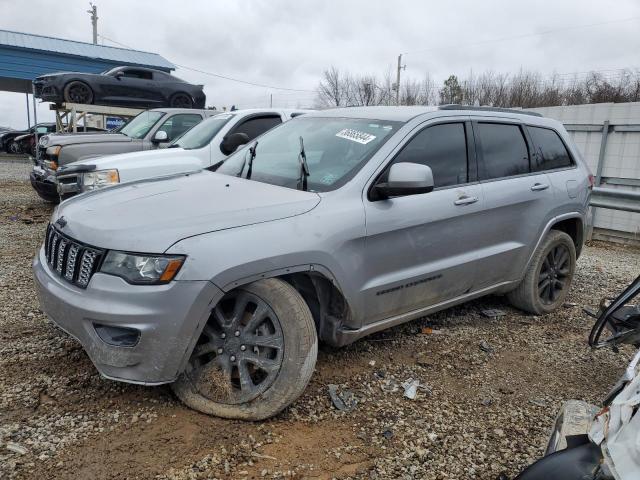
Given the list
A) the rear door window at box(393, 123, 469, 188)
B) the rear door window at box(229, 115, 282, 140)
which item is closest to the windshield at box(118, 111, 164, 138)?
the rear door window at box(229, 115, 282, 140)

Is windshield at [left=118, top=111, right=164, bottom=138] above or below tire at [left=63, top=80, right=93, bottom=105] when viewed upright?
below

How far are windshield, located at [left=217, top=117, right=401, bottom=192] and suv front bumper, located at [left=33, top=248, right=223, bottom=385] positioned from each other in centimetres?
114

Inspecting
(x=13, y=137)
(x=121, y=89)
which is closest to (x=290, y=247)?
(x=121, y=89)

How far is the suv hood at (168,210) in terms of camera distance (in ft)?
8.79

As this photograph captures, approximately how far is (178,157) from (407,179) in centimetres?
442

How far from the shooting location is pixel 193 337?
267 centimetres

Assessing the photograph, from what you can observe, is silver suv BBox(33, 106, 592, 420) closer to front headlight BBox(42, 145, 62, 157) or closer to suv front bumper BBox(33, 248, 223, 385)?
suv front bumper BBox(33, 248, 223, 385)

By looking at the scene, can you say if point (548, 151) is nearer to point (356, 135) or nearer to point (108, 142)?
point (356, 135)

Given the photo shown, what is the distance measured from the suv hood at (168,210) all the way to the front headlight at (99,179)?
2.95m

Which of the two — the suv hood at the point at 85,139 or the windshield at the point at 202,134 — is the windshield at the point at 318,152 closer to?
the windshield at the point at 202,134

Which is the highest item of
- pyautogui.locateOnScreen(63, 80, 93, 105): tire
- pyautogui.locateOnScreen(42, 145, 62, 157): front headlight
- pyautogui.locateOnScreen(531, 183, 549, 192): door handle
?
pyautogui.locateOnScreen(63, 80, 93, 105): tire

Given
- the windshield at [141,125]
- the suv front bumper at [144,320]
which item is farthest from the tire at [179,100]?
the suv front bumper at [144,320]

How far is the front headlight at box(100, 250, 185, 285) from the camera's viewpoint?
8.48ft

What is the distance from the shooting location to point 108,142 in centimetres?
839
